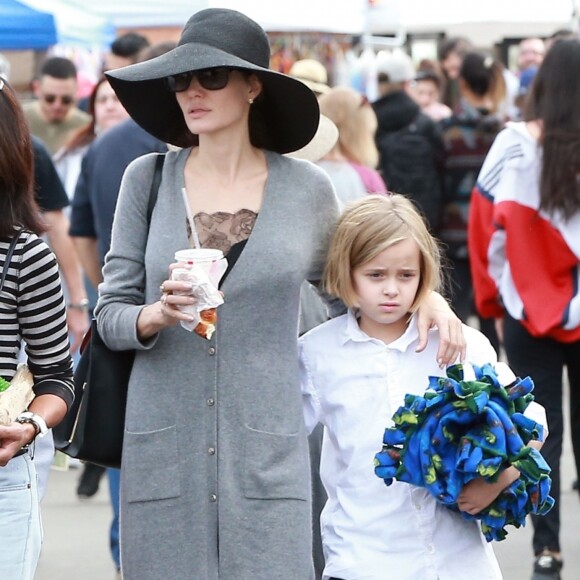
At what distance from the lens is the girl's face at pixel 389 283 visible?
3.64 meters

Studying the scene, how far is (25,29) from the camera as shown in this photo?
36.5 feet

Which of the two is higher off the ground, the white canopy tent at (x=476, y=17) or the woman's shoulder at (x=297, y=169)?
the woman's shoulder at (x=297, y=169)

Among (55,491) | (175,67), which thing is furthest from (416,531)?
(55,491)

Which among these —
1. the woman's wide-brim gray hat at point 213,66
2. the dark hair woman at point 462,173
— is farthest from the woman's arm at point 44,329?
the dark hair woman at point 462,173

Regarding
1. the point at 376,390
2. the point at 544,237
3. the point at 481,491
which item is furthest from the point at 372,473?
the point at 544,237

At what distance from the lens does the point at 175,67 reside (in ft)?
11.6

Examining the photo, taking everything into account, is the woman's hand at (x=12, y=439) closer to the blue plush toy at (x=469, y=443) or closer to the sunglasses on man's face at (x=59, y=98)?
the blue plush toy at (x=469, y=443)

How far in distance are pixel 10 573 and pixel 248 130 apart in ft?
4.38

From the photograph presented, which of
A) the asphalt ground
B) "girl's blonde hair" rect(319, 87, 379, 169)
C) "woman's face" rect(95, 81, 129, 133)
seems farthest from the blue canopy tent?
"girl's blonde hair" rect(319, 87, 379, 169)

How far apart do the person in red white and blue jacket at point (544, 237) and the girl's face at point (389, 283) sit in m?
1.89

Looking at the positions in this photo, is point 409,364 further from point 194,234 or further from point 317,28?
point 317,28

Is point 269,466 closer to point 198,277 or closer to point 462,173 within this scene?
point 198,277

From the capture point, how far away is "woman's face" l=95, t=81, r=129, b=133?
6945mm

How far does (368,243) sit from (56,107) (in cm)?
635
